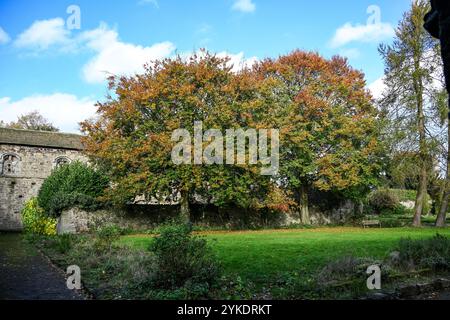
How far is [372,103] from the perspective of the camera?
27547mm

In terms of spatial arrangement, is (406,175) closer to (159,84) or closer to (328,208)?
(328,208)

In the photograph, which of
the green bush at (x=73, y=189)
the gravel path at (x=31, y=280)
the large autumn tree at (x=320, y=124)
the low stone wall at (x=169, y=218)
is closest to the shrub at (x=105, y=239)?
the gravel path at (x=31, y=280)

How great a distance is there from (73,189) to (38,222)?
103 inches

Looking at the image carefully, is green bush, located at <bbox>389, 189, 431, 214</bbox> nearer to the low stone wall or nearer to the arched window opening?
the low stone wall

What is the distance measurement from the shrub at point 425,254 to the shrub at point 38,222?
1824 centimetres

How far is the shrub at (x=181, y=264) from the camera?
6.96 m

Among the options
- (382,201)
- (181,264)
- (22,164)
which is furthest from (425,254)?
(382,201)

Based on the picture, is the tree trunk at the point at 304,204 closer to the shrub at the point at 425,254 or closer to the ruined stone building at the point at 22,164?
the ruined stone building at the point at 22,164

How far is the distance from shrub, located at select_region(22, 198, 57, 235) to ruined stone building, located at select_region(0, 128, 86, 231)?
21.2 feet

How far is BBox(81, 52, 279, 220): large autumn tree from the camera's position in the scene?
20.4 m

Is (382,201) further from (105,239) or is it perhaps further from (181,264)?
(181,264)

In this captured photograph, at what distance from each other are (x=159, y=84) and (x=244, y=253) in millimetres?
12333

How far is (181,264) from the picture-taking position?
23.3ft
